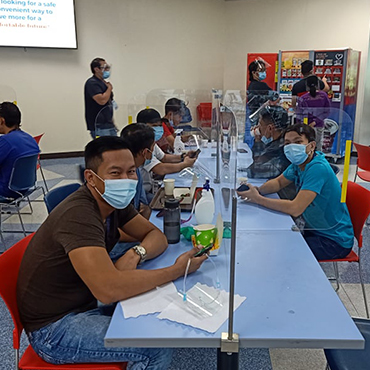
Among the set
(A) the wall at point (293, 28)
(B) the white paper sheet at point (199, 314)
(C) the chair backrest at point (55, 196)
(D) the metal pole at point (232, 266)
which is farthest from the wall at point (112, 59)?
(D) the metal pole at point (232, 266)

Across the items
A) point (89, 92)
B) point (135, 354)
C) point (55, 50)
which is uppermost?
point (55, 50)

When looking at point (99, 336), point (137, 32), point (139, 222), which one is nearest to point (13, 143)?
point (139, 222)

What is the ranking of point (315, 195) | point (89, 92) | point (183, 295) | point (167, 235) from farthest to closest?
point (89, 92)
point (315, 195)
point (167, 235)
point (183, 295)

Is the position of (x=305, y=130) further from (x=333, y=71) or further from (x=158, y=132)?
(x=333, y=71)

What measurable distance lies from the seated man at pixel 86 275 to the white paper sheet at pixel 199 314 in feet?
0.41

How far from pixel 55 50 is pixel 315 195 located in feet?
17.0

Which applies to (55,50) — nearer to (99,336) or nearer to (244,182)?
(244,182)

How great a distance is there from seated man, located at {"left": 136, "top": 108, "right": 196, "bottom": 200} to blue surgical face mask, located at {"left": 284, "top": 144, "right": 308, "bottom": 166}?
1.03 meters

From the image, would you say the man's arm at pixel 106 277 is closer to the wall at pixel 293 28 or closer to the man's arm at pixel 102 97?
the man's arm at pixel 102 97

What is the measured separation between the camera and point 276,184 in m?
2.22

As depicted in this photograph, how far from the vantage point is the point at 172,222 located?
1646 millimetres

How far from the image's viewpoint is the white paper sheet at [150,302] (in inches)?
44.9

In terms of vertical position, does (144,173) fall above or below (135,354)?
above

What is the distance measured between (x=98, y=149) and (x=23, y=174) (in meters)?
1.82
